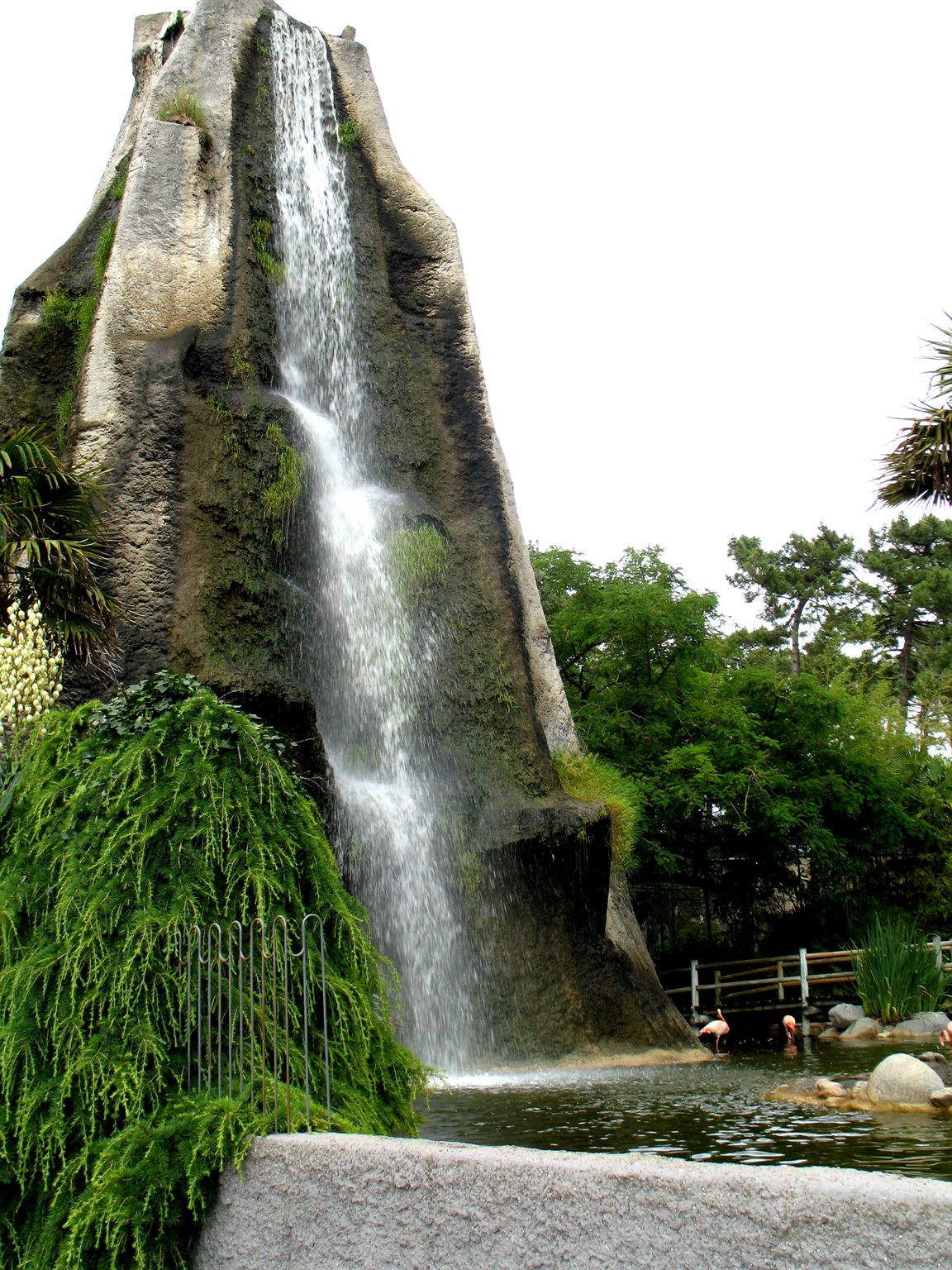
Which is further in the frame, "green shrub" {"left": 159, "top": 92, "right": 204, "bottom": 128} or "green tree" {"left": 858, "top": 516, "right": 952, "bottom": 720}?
"green tree" {"left": 858, "top": 516, "right": 952, "bottom": 720}

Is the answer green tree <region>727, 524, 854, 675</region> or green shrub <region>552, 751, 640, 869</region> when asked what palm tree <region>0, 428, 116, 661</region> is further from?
green tree <region>727, 524, 854, 675</region>

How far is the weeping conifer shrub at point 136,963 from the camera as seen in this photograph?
4.84 metres

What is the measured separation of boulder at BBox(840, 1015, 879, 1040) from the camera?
55.5 feet

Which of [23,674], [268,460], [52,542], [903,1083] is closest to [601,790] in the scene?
[268,460]

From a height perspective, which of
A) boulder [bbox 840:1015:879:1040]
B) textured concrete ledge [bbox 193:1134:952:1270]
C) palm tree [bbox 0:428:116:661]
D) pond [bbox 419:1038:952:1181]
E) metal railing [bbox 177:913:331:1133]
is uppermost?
palm tree [bbox 0:428:116:661]

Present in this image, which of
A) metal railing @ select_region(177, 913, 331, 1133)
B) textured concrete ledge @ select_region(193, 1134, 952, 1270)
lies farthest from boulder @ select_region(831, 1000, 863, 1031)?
textured concrete ledge @ select_region(193, 1134, 952, 1270)

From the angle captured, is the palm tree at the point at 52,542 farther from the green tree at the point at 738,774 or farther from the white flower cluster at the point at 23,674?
the green tree at the point at 738,774

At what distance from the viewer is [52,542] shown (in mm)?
10414

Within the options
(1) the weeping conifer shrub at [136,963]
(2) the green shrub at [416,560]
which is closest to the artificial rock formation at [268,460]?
(2) the green shrub at [416,560]

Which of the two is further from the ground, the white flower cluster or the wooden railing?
the white flower cluster

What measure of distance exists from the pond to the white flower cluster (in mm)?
4416

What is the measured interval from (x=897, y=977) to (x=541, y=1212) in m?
15.3

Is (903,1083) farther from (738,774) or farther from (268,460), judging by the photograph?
(738,774)

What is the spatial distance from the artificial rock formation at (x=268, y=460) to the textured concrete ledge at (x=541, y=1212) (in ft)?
22.3
